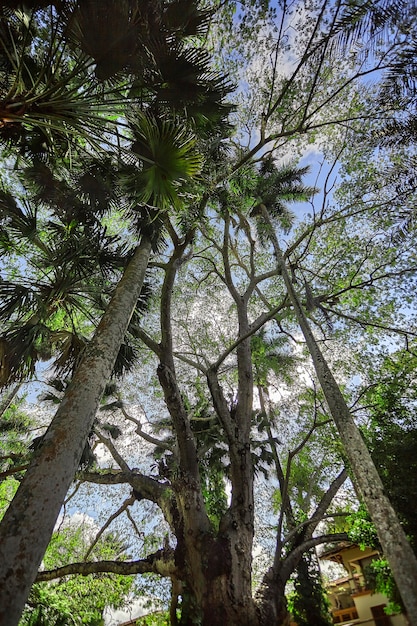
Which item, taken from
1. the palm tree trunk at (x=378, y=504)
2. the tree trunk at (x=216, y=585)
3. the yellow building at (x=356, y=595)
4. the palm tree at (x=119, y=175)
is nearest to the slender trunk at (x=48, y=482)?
the palm tree at (x=119, y=175)

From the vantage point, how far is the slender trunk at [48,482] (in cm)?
195

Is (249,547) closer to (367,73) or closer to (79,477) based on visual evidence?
(79,477)

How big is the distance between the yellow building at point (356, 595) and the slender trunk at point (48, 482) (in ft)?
44.1

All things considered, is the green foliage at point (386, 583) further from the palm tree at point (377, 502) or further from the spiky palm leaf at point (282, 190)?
the spiky palm leaf at point (282, 190)

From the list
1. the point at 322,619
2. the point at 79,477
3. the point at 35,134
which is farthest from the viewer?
the point at 322,619

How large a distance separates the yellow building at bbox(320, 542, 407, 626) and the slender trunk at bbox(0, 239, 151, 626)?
44.1 ft

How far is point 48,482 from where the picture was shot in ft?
7.80

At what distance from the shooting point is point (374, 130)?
661 centimetres

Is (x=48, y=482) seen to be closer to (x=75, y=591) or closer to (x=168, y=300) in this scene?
(x=168, y=300)

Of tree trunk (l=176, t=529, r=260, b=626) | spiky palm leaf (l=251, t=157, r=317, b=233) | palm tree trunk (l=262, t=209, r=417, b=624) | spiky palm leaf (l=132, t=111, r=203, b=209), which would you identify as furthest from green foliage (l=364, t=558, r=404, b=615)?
spiky palm leaf (l=251, t=157, r=317, b=233)

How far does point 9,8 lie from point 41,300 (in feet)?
12.2

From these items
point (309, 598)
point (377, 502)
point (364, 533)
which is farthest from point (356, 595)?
point (377, 502)

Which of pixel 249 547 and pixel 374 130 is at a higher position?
pixel 374 130

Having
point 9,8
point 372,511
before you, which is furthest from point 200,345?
point 9,8
